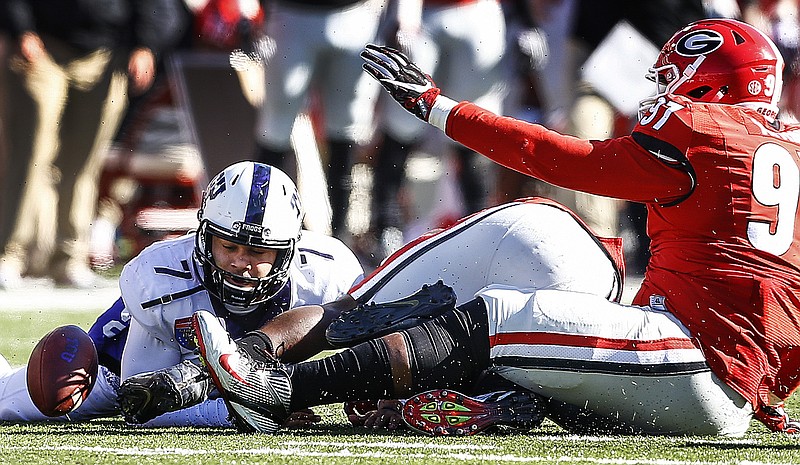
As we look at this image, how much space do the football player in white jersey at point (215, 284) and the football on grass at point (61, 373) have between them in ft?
0.50

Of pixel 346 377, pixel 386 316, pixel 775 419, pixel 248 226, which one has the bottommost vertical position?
pixel 775 419

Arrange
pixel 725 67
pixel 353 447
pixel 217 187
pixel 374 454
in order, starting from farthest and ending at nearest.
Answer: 1. pixel 217 187
2. pixel 725 67
3. pixel 353 447
4. pixel 374 454

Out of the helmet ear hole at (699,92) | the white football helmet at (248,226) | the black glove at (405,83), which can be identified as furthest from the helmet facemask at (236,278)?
the helmet ear hole at (699,92)

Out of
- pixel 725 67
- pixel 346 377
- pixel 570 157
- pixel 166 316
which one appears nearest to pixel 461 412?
pixel 346 377

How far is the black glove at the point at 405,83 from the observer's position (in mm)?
3859

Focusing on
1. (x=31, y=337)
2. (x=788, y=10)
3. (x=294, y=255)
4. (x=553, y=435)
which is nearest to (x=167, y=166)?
(x=31, y=337)

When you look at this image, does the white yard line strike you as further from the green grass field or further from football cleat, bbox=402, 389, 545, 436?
football cleat, bbox=402, 389, 545, 436

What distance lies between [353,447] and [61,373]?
83 cm

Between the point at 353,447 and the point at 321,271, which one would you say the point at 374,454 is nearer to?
the point at 353,447

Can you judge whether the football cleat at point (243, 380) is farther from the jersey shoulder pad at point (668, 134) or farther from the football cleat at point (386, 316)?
the jersey shoulder pad at point (668, 134)

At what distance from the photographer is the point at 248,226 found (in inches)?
153

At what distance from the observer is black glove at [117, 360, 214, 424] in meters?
3.47

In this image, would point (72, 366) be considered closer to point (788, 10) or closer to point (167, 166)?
point (167, 166)

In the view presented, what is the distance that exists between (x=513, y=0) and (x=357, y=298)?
4.80m
